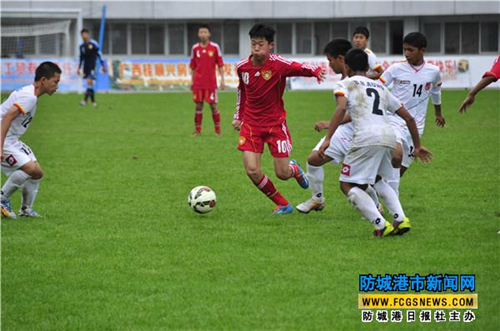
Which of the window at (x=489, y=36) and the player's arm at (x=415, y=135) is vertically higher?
the window at (x=489, y=36)

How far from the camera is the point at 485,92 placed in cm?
3169

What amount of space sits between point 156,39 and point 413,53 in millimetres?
38971

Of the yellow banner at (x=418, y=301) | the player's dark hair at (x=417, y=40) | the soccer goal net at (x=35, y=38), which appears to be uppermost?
the soccer goal net at (x=35, y=38)

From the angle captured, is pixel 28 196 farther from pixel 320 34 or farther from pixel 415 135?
pixel 320 34

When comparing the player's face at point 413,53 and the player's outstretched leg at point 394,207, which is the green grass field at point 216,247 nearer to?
the player's outstretched leg at point 394,207

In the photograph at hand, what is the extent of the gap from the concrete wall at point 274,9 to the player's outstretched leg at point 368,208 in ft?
123

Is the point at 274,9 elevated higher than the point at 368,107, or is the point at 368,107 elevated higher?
the point at 274,9

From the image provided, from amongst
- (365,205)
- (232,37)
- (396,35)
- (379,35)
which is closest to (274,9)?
(232,37)

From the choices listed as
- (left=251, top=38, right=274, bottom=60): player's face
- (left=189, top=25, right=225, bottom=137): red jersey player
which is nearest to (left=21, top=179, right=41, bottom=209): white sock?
(left=251, top=38, right=274, bottom=60): player's face

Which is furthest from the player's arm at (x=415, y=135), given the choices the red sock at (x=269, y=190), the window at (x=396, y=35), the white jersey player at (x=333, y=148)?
the window at (x=396, y=35)

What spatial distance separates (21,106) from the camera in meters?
8.20

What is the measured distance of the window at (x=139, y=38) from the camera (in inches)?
1833

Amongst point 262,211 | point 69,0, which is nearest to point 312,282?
point 262,211

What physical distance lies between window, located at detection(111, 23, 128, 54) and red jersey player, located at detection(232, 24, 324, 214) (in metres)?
38.7
